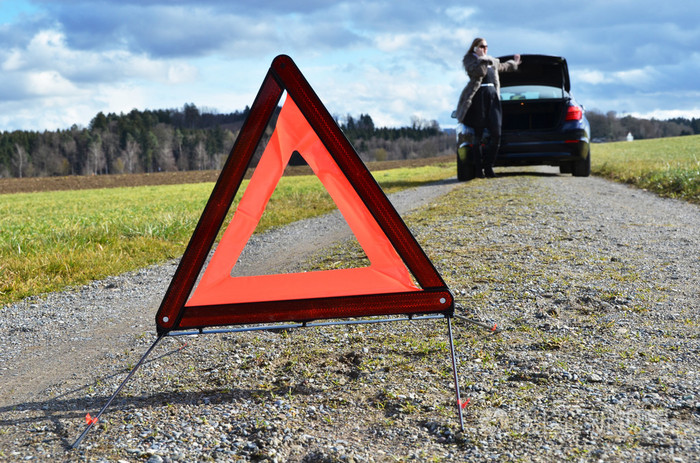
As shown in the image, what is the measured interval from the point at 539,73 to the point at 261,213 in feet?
36.0

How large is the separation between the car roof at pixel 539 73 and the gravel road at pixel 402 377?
728 cm

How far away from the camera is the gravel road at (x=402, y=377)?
233cm

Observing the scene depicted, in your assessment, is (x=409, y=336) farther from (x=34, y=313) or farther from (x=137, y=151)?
(x=137, y=151)

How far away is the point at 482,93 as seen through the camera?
11609 mm

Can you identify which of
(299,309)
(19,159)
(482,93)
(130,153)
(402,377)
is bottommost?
(402,377)

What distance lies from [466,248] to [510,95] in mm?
7628

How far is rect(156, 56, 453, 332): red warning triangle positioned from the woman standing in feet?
30.5

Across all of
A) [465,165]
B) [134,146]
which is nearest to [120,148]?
[134,146]

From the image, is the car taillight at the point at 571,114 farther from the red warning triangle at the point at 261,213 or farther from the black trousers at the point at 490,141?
the red warning triangle at the point at 261,213

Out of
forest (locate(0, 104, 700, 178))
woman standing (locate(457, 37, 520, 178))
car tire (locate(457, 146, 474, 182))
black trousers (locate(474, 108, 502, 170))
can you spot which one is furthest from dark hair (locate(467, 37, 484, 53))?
forest (locate(0, 104, 700, 178))

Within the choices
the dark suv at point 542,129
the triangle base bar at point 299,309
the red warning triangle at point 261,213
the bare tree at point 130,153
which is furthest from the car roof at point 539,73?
the bare tree at point 130,153

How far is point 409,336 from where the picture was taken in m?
3.58

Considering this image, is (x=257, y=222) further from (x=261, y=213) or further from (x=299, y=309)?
(x=299, y=309)

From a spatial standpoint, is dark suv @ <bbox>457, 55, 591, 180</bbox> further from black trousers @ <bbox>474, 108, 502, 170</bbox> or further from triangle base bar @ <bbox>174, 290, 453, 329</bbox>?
triangle base bar @ <bbox>174, 290, 453, 329</bbox>
